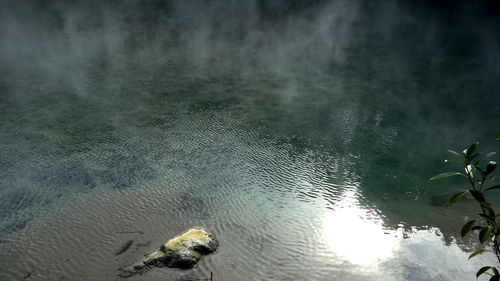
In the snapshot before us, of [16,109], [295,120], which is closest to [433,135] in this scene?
[295,120]

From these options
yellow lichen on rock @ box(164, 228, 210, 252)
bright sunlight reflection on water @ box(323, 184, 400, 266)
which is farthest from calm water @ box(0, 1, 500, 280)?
yellow lichen on rock @ box(164, 228, 210, 252)

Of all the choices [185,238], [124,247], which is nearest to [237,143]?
[185,238]

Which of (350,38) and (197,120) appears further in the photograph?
(350,38)

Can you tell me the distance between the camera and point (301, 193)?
8.80 metres

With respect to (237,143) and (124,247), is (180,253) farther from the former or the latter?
(237,143)

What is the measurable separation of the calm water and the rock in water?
0.70 feet

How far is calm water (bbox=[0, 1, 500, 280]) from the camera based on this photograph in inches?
278

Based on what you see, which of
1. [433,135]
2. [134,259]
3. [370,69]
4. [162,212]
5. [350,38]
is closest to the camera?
[134,259]

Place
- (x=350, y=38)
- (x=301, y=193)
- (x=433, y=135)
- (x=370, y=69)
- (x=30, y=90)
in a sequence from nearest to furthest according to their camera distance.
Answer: (x=301, y=193) < (x=433, y=135) < (x=30, y=90) < (x=370, y=69) < (x=350, y=38)

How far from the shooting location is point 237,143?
1080 centimetres

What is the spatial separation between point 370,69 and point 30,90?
13821 mm

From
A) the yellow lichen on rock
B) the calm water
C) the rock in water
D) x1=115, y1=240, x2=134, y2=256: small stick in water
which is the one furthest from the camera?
the calm water

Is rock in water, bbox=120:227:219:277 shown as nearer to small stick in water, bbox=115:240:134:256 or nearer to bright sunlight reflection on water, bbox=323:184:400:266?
small stick in water, bbox=115:240:134:256

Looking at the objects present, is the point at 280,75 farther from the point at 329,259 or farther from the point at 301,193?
the point at 329,259
